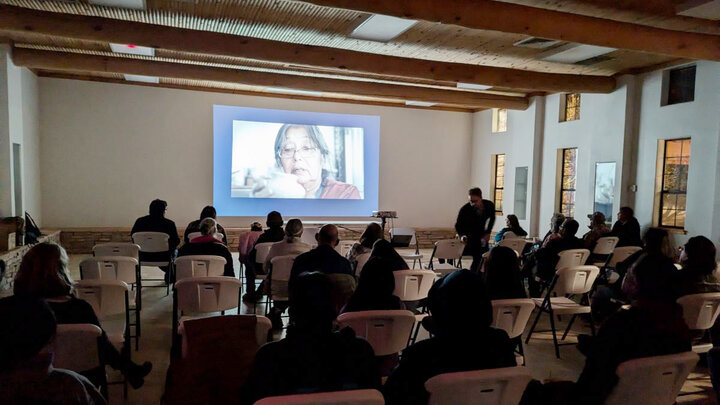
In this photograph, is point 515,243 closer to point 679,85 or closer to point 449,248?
point 449,248

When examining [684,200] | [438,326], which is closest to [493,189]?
[684,200]

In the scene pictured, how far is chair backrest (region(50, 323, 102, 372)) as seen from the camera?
202 cm

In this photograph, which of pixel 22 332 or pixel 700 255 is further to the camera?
pixel 700 255

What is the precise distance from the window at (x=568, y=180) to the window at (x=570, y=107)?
631 millimetres

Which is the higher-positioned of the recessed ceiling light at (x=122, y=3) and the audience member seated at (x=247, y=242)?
the recessed ceiling light at (x=122, y=3)

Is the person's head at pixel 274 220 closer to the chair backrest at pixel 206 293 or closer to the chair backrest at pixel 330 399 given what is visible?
the chair backrest at pixel 206 293

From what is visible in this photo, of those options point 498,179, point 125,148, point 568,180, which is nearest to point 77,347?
point 125,148

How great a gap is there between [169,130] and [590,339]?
8.98m

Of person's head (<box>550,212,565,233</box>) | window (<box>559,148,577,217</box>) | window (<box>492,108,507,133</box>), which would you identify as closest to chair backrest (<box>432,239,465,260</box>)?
person's head (<box>550,212,565,233</box>)

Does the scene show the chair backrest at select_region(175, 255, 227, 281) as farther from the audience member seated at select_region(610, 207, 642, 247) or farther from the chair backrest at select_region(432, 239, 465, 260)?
the audience member seated at select_region(610, 207, 642, 247)

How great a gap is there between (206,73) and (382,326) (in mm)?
6393

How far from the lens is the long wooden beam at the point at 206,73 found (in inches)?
284

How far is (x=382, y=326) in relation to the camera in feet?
8.25

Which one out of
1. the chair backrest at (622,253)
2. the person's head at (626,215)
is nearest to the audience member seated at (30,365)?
the chair backrest at (622,253)
